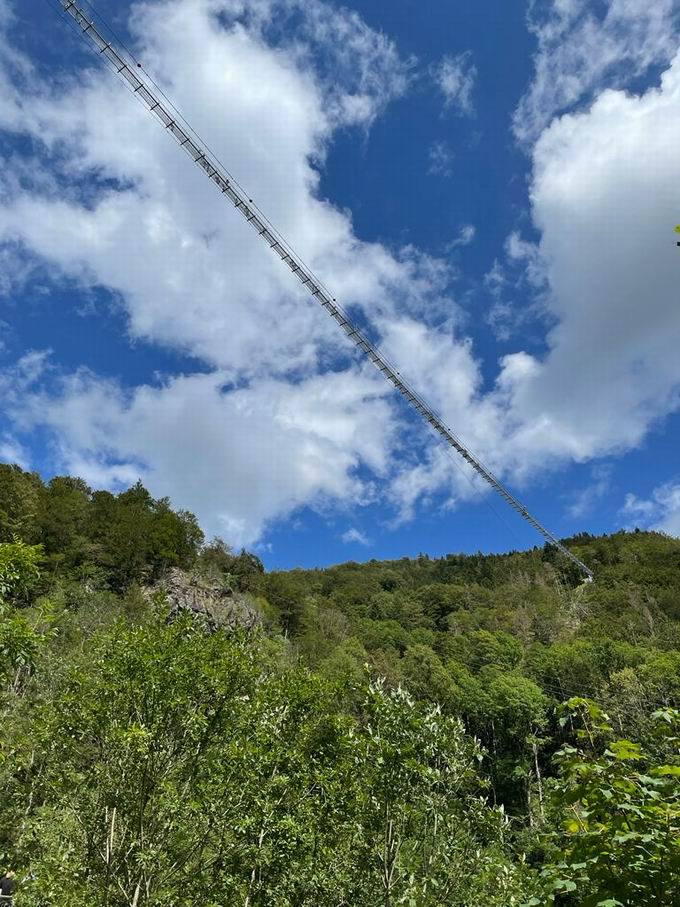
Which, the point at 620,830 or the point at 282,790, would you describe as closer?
the point at 620,830

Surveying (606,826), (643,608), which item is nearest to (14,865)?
(606,826)

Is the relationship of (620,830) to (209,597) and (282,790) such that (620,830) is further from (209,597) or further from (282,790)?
(209,597)

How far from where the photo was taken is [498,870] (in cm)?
1120

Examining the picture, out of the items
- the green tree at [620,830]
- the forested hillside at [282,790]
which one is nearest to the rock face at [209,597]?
the forested hillside at [282,790]

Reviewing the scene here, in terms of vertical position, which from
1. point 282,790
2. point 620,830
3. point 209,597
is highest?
point 209,597

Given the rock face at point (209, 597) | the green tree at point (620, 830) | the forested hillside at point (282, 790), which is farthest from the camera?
the rock face at point (209, 597)

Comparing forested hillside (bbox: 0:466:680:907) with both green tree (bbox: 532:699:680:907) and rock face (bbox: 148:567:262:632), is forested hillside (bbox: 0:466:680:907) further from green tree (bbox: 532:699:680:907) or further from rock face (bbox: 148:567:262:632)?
rock face (bbox: 148:567:262:632)

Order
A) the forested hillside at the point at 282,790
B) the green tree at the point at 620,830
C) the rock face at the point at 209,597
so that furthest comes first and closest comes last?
the rock face at the point at 209,597 < the forested hillside at the point at 282,790 < the green tree at the point at 620,830

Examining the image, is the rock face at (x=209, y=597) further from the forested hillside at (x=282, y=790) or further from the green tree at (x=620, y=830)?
the green tree at (x=620, y=830)

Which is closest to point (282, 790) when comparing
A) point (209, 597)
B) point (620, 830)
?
point (620, 830)

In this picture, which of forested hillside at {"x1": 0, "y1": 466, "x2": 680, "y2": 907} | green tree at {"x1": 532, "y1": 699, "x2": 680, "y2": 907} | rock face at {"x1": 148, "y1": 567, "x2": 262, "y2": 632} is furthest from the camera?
rock face at {"x1": 148, "y1": 567, "x2": 262, "y2": 632}

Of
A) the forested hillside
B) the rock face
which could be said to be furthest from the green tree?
the rock face

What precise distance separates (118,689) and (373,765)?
15.4 feet

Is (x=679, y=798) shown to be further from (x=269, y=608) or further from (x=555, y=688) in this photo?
(x=269, y=608)
